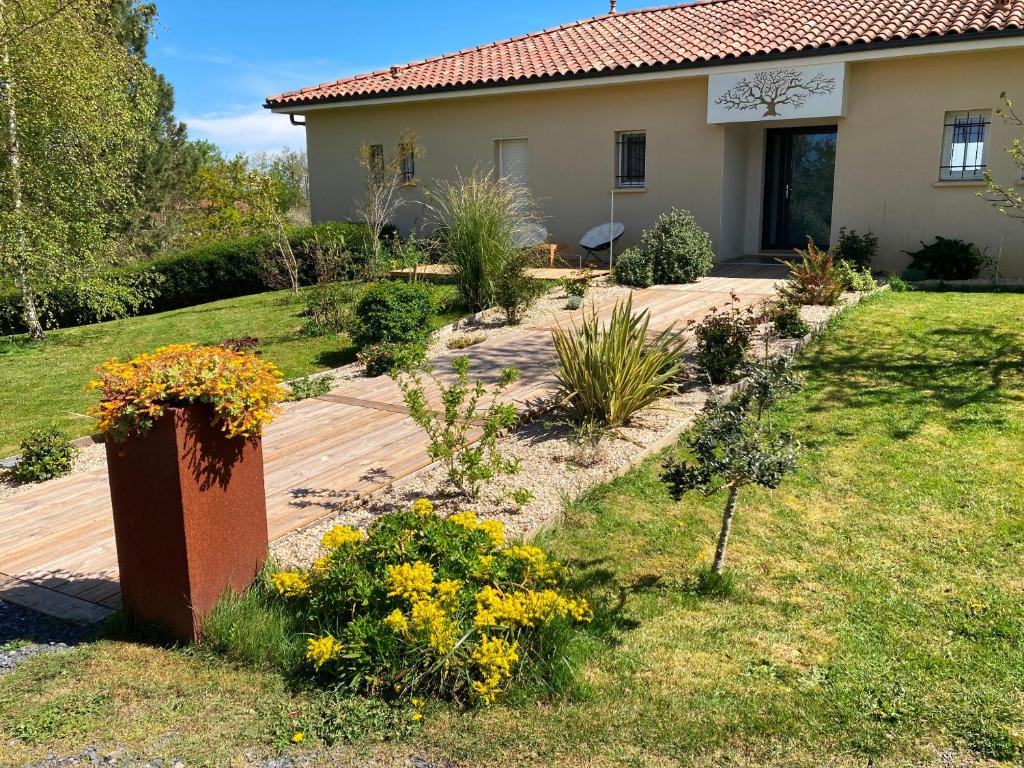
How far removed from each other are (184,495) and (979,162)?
12569 mm

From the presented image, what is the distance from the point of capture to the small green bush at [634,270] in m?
11.8

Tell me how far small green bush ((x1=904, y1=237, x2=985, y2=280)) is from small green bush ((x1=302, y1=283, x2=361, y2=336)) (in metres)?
8.15

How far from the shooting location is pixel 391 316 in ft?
27.7

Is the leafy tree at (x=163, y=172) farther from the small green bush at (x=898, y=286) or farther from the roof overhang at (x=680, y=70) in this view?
the small green bush at (x=898, y=286)

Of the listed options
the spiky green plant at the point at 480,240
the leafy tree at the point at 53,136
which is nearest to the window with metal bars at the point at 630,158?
the spiky green plant at the point at 480,240

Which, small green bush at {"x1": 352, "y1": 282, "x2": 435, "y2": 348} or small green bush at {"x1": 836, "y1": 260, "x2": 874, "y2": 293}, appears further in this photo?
small green bush at {"x1": 836, "y1": 260, "x2": 874, "y2": 293}

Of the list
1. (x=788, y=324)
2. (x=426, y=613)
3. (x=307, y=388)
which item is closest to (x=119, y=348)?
(x=307, y=388)

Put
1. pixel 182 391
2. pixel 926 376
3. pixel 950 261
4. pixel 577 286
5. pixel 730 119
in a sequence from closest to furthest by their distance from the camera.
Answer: pixel 182 391 → pixel 926 376 → pixel 577 286 → pixel 950 261 → pixel 730 119

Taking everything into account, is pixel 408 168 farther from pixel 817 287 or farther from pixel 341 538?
pixel 341 538

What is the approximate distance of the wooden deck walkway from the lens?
3928 mm

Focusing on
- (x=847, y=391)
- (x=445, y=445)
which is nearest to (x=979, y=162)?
(x=847, y=391)

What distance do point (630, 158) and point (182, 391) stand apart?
12.8 metres

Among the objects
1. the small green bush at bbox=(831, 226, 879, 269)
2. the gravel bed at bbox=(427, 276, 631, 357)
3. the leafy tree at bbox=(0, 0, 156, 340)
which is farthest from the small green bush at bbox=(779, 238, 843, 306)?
the leafy tree at bbox=(0, 0, 156, 340)

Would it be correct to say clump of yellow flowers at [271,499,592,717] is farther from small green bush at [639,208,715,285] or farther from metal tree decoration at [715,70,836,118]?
metal tree decoration at [715,70,836,118]
